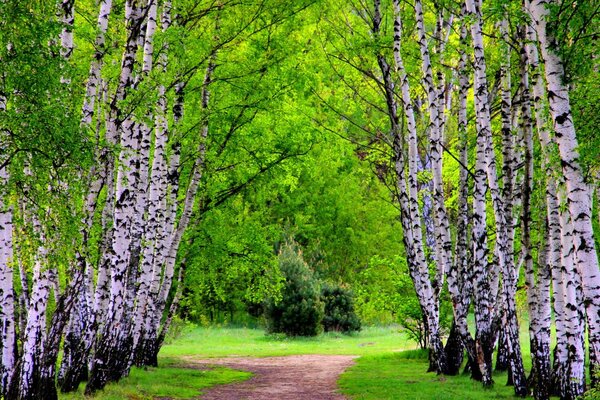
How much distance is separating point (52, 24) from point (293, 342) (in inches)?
1120

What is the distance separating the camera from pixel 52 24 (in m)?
8.23

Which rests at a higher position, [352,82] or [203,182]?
[352,82]

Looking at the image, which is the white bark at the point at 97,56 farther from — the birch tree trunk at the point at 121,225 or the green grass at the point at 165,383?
the green grass at the point at 165,383

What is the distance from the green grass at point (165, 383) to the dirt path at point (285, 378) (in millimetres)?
558

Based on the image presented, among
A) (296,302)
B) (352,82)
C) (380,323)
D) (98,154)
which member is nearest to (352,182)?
(380,323)

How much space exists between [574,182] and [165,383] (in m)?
11.5

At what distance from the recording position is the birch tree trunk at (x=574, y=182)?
755 centimetres

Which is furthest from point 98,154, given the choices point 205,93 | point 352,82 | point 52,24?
point 352,82

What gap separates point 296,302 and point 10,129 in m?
27.7

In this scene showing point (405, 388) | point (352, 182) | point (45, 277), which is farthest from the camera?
point (352, 182)

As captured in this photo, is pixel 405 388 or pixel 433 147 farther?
pixel 433 147

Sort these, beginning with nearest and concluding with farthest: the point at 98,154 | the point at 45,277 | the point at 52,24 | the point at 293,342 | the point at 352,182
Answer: the point at 52,24
the point at 45,277
the point at 98,154
the point at 293,342
the point at 352,182

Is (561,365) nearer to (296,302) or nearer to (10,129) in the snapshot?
(10,129)

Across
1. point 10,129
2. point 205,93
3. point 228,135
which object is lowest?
point 10,129
